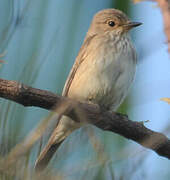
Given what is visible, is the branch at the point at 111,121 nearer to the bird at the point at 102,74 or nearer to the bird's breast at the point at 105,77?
the bird at the point at 102,74

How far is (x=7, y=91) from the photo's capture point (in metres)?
2.45

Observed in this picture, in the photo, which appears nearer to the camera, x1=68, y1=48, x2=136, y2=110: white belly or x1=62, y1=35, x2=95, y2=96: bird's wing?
x1=68, y1=48, x2=136, y2=110: white belly

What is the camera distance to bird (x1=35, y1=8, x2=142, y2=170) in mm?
3732

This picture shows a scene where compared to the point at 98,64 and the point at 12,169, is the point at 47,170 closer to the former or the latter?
the point at 12,169

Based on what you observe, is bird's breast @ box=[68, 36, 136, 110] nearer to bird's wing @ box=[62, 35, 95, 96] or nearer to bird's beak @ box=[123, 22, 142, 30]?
bird's wing @ box=[62, 35, 95, 96]

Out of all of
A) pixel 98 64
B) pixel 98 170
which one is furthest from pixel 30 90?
pixel 98 64

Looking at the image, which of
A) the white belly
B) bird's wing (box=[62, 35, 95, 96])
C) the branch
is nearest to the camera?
the branch

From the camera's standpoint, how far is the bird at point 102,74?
3.73 meters

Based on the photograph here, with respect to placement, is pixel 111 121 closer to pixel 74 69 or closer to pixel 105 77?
pixel 105 77

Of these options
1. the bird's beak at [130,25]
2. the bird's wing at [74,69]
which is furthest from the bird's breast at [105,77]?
the bird's beak at [130,25]

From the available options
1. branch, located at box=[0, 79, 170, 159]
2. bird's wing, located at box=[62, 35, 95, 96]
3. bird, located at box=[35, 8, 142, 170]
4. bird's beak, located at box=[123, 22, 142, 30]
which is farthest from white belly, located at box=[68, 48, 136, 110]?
branch, located at box=[0, 79, 170, 159]

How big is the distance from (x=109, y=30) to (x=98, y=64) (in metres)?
0.80

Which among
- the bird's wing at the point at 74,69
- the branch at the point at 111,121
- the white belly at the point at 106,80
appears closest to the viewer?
the branch at the point at 111,121

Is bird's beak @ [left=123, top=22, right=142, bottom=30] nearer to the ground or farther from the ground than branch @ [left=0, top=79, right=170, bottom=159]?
farther from the ground
